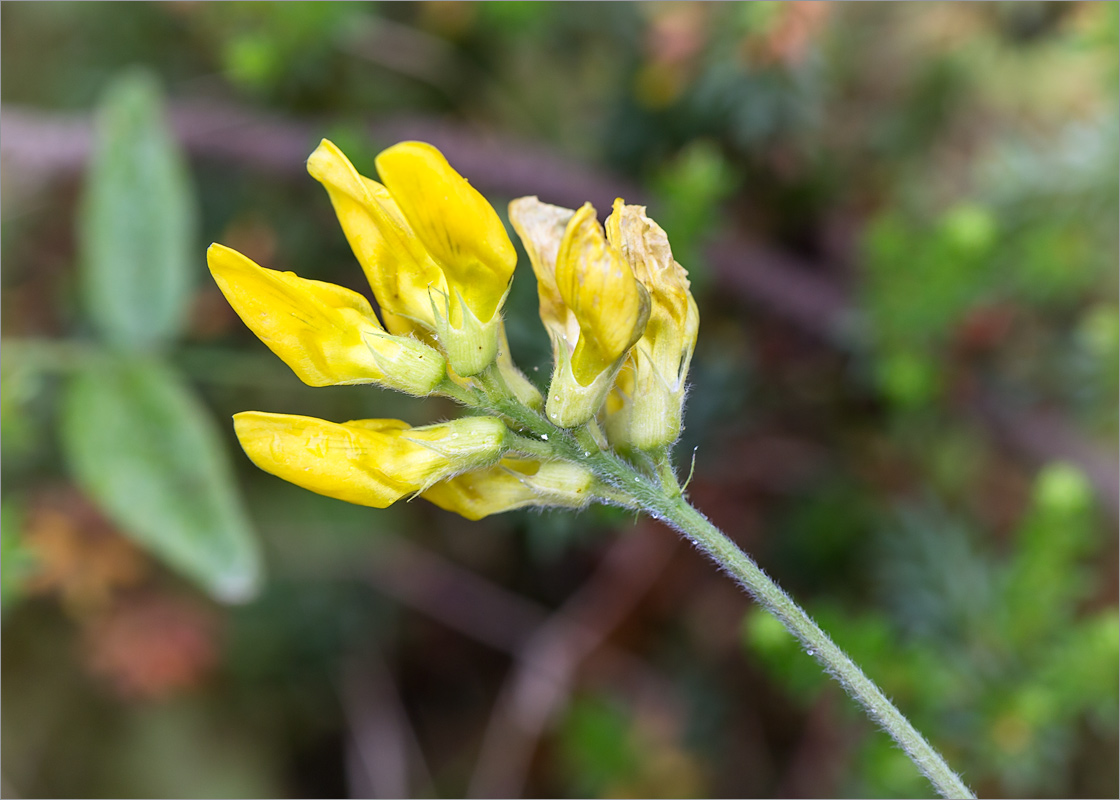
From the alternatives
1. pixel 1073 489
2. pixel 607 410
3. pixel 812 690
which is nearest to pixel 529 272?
pixel 607 410

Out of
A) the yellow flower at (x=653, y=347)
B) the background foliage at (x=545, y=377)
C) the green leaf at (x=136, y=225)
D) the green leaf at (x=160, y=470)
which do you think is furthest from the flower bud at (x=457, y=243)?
the green leaf at (x=136, y=225)

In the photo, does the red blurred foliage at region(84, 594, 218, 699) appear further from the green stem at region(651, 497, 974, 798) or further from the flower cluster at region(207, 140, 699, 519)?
the green stem at region(651, 497, 974, 798)

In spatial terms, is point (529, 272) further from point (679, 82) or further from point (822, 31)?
point (822, 31)

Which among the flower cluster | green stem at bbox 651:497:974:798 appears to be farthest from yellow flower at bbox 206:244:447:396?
green stem at bbox 651:497:974:798

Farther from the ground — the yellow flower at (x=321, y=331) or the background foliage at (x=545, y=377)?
the yellow flower at (x=321, y=331)

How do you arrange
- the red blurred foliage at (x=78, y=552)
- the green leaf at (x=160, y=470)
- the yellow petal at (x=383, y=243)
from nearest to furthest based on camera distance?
the yellow petal at (x=383, y=243), the green leaf at (x=160, y=470), the red blurred foliage at (x=78, y=552)

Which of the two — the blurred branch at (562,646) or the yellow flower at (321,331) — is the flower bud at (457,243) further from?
the blurred branch at (562,646)
